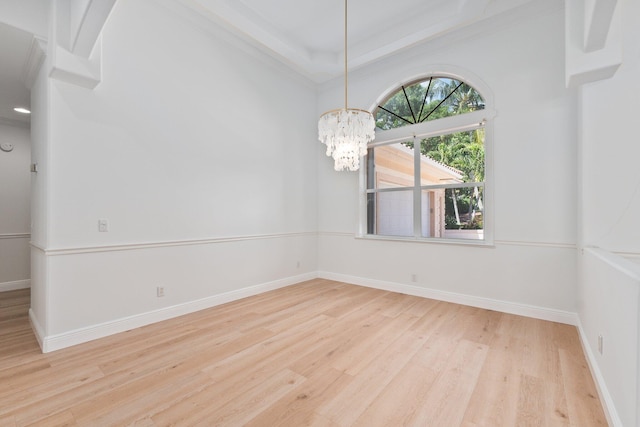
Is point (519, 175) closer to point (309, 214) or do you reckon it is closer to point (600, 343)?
point (600, 343)

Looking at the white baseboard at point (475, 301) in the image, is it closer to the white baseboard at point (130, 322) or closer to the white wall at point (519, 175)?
the white wall at point (519, 175)

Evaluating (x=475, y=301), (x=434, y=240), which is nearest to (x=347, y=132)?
(x=434, y=240)

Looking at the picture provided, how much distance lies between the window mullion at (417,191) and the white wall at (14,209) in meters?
6.19

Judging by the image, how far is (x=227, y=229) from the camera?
12.5 feet

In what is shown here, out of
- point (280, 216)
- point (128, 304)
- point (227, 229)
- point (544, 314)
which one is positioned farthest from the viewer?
point (280, 216)

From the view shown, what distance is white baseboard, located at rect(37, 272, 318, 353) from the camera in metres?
2.49

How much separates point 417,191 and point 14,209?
6.34 m

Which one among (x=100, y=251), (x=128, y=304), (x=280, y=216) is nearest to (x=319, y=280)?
(x=280, y=216)

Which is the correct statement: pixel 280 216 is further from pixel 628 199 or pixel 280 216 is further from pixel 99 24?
pixel 628 199

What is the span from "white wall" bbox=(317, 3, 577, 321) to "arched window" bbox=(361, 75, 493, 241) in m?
0.22

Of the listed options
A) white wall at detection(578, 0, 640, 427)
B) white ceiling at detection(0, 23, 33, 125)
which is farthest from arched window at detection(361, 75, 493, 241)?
white ceiling at detection(0, 23, 33, 125)

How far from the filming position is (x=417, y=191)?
418 cm

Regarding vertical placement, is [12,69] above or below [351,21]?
below

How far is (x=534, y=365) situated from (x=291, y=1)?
4.40 meters
